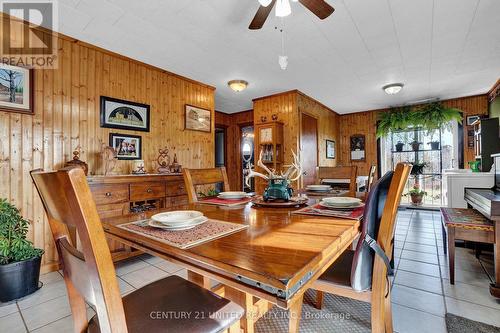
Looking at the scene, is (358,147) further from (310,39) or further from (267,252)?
(267,252)

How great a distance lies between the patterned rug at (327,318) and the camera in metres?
1.48

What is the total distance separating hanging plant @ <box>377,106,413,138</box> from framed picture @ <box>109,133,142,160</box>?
5565mm

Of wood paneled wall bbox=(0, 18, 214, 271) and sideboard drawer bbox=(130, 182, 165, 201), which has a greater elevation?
wood paneled wall bbox=(0, 18, 214, 271)

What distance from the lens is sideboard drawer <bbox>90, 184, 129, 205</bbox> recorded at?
227 centimetres

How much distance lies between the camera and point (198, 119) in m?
3.98

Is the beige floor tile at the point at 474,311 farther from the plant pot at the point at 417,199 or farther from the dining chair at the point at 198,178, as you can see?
the plant pot at the point at 417,199

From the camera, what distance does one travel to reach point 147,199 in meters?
2.65

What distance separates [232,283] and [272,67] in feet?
11.3

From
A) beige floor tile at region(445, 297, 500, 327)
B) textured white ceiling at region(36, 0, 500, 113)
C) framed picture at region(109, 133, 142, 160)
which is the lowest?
beige floor tile at region(445, 297, 500, 327)

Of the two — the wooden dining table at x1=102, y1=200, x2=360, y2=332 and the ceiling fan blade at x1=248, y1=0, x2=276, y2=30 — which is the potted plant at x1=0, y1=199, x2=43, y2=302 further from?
the ceiling fan blade at x1=248, y1=0, x2=276, y2=30

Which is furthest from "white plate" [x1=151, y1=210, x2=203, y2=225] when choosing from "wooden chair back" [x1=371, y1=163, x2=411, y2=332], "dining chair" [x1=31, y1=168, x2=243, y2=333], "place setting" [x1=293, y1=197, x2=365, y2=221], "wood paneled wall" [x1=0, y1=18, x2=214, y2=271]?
"wood paneled wall" [x1=0, y1=18, x2=214, y2=271]

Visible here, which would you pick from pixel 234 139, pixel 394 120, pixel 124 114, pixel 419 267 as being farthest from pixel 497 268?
pixel 234 139

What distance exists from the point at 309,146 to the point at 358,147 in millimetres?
2225

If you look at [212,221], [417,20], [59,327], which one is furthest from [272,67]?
[59,327]
